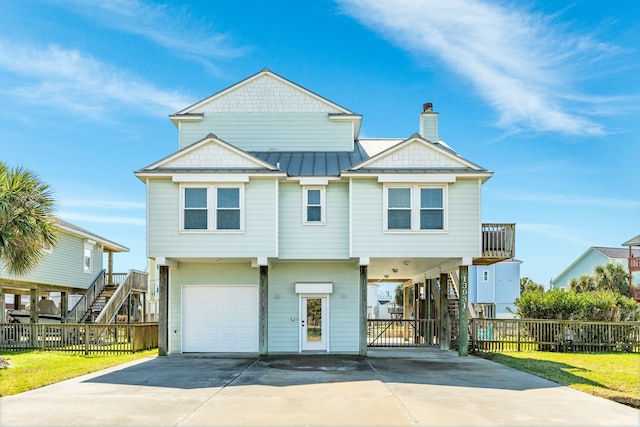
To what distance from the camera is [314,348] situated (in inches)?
839

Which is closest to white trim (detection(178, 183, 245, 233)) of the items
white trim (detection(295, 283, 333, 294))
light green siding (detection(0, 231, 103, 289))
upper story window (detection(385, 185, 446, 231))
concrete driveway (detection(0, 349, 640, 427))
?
white trim (detection(295, 283, 333, 294))

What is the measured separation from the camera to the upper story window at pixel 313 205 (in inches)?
805

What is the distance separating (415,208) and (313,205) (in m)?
3.39

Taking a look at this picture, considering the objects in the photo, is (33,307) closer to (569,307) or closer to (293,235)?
(293,235)

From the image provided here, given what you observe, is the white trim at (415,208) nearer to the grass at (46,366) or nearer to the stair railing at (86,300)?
the grass at (46,366)

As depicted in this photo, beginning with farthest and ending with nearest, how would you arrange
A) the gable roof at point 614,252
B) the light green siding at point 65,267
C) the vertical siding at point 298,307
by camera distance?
the gable roof at point 614,252, the light green siding at point 65,267, the vertical siding at point 298,307

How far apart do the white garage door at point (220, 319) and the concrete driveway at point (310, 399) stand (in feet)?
12.5

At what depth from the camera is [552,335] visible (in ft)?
74.9

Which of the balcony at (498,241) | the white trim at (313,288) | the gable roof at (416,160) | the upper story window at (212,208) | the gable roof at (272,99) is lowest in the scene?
the white trim at (313,288)

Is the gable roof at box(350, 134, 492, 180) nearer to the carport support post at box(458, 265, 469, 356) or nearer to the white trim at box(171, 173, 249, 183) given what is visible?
the carport support post at box(458, 265, 469, 356)

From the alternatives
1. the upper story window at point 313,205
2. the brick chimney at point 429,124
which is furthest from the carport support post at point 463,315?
the brick chimney at point 429,124

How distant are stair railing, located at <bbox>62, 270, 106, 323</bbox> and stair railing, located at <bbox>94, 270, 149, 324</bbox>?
1.54 metres

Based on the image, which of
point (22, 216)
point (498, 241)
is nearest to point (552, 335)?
point (498, 241)

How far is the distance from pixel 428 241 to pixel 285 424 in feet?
36.4
